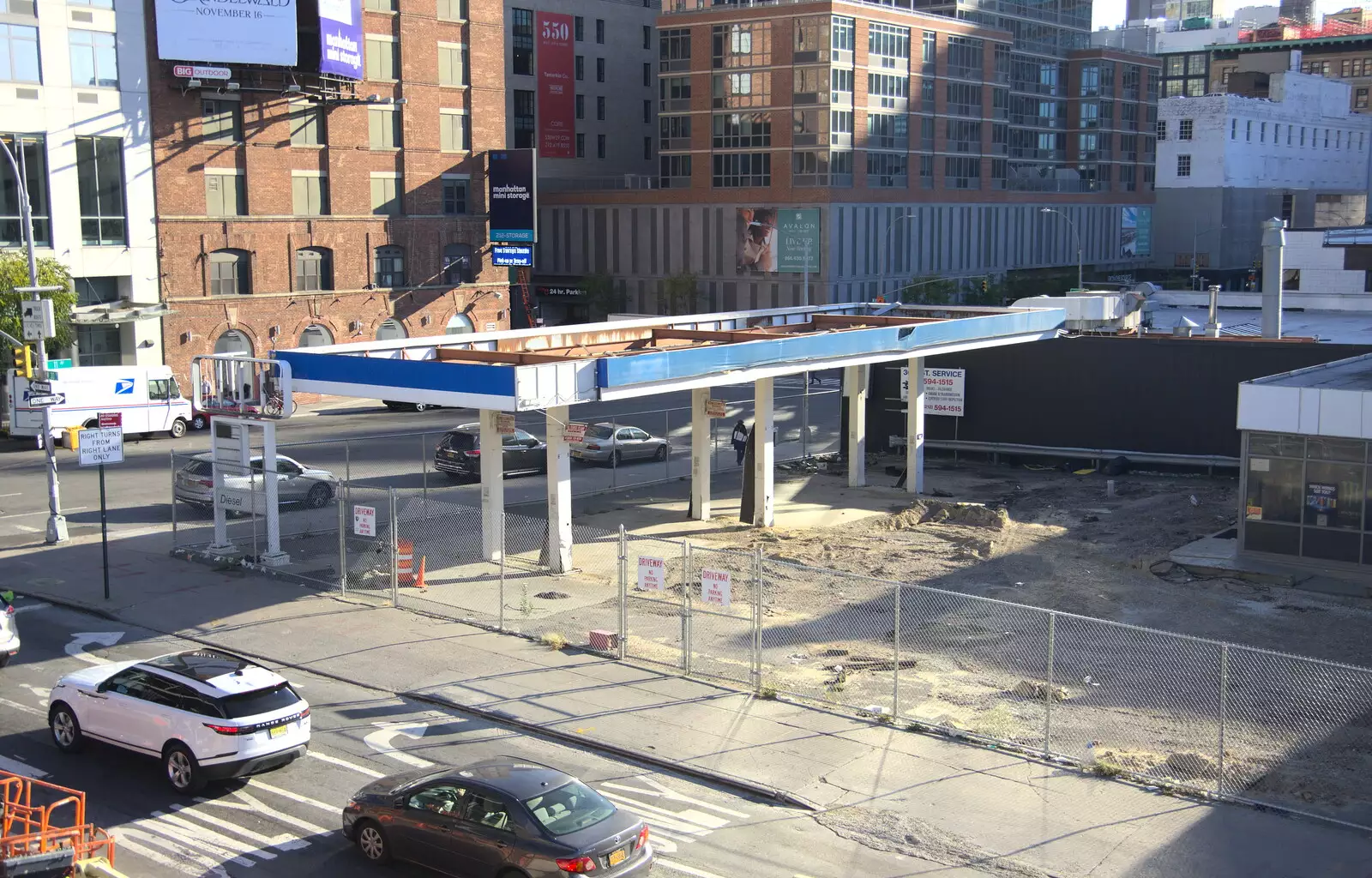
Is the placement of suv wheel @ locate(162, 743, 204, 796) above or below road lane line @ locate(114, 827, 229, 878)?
above

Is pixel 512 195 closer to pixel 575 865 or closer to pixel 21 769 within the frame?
pixel 21 769

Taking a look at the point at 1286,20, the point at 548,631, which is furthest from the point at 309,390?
the point at 1286,20

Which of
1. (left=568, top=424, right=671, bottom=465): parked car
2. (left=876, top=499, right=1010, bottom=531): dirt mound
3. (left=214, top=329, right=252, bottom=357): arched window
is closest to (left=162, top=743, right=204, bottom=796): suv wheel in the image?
(left=876, top=499, right=1010, bottom=531): dirt mound

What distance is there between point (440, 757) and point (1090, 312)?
31.6 metres

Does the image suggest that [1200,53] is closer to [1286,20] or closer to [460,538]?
[1286,20]

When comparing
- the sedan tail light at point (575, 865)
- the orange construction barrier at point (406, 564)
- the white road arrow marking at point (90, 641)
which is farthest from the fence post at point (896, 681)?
the white road arrow marking at point (90, 641)

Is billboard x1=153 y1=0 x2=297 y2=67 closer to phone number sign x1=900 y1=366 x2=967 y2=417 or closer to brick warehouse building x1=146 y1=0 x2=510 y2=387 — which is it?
brick warehouse building x1=146 y1=0 x2=510 y2=387

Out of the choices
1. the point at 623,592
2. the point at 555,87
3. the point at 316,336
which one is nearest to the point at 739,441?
the point at 623,592

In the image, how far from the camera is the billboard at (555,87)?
314 feet

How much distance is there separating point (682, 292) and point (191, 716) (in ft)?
238

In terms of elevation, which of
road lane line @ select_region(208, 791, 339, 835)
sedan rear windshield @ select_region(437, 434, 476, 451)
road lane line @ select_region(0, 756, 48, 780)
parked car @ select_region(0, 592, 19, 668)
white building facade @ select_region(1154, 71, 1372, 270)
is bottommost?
road lane line @ select_region(208, 791, 339, 835)

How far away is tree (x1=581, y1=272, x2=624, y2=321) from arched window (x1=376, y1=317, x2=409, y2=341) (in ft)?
86.1

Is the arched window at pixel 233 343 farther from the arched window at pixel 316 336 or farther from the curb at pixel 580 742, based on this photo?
the curb at pixel 580 742

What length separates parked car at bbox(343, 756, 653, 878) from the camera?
13102 mm
